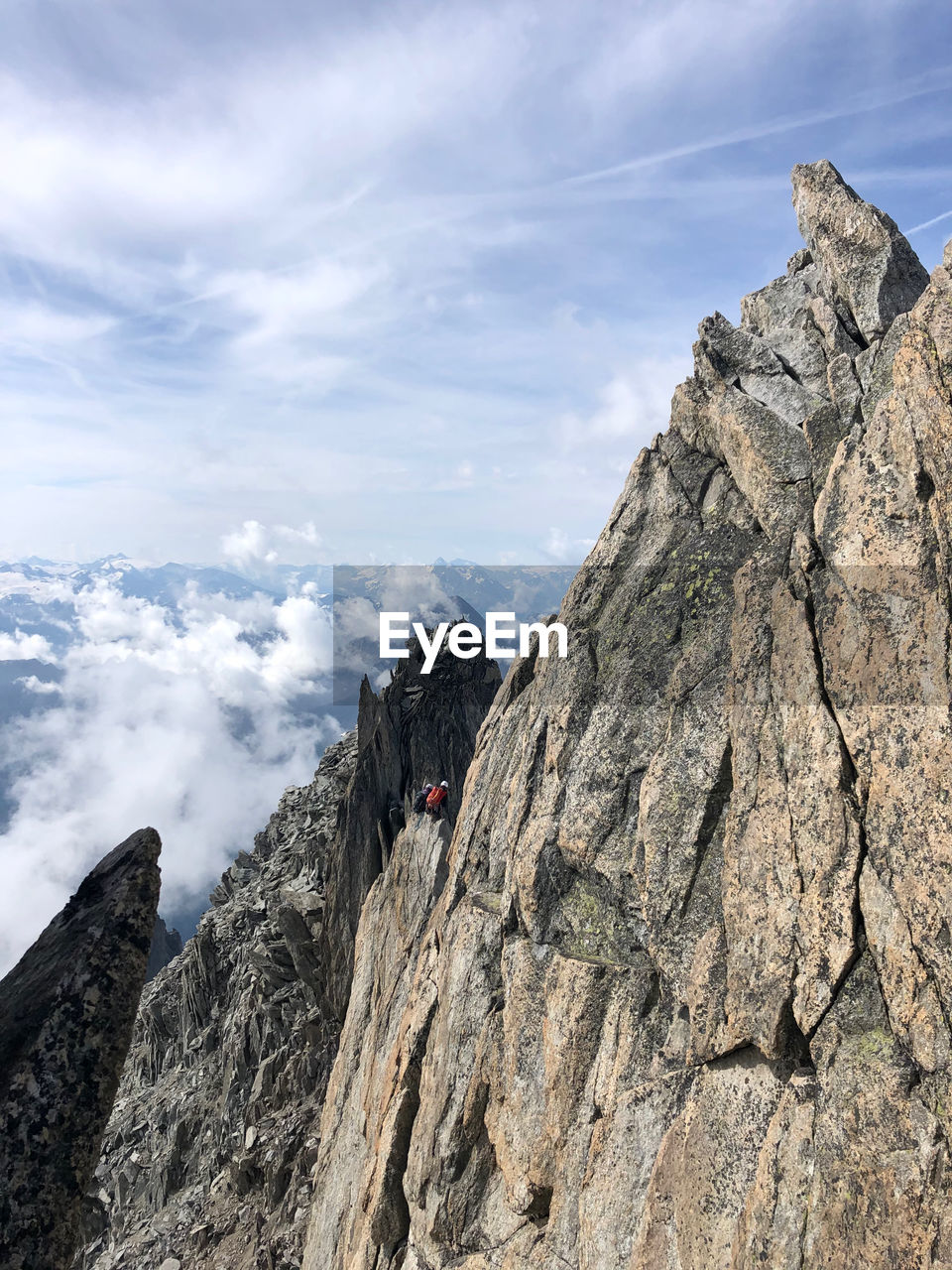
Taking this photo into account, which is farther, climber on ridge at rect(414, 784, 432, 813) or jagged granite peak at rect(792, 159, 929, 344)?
climber on ridge at rect(414, 784, 432, 813)

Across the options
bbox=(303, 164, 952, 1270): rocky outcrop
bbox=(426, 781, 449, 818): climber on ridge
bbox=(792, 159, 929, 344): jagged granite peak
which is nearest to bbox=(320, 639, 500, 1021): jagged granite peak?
bbox=(426, 781, 449, 818): climber on ridge

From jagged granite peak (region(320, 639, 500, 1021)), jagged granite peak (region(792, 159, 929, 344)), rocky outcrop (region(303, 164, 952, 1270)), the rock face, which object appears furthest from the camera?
jagged granite peak (region(320, 639, 500, 1021))

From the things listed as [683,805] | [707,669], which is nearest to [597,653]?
[707,669]

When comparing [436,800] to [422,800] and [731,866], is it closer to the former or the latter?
[422,800]

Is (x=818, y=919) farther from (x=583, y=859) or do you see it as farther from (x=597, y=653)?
(x=597, y=653)

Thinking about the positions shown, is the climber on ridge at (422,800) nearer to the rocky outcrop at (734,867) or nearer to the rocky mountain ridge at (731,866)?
the rocky mountain ridge at (731,866)

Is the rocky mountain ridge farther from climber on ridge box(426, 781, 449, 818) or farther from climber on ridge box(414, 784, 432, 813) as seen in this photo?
climber on ridge box(414, 784, 432, 813)

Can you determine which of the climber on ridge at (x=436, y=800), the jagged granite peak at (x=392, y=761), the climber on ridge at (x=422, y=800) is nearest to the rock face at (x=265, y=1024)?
the jagged granite peak at (x=392, y=761)
